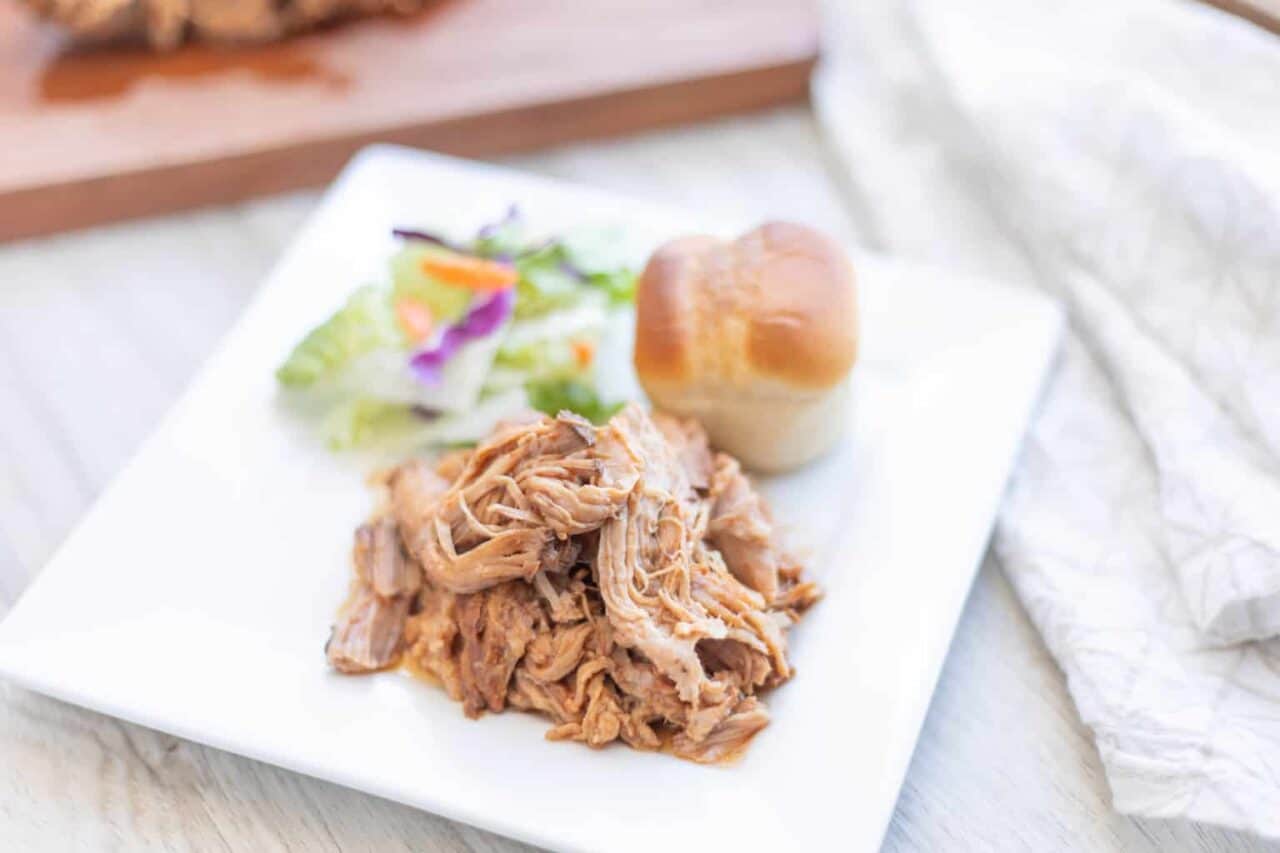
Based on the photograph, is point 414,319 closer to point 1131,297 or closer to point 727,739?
point 727,739

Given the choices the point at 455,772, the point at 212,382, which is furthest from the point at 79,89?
the point at 455,772

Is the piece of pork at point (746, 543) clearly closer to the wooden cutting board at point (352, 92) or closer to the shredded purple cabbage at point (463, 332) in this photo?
the shredded purple cabbage at point (463, 332)

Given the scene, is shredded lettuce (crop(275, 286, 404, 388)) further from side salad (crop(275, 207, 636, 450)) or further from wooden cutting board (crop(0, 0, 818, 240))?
wooden cutting board (crop(0, 0, 818, 240))

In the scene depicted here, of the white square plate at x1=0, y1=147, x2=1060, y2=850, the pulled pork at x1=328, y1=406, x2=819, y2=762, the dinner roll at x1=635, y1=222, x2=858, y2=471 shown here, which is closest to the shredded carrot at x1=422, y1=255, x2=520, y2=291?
the white square plate at x1=0, y1=147, x2=1060, y2=850

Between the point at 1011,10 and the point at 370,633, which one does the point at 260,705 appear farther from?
the point at 1011,10

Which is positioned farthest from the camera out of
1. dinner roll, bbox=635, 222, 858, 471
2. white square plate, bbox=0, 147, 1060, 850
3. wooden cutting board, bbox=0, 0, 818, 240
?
wooden cutting board, bbox=0, 0, 818, 240

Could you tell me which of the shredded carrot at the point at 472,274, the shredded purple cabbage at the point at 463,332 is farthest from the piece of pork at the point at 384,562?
the shredded carrot at the point at 472,274
